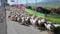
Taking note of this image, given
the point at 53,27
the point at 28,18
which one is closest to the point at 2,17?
the point at 28,18

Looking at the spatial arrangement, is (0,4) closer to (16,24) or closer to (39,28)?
(16,24)

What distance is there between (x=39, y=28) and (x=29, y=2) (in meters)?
0.39

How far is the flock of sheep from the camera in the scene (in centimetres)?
204

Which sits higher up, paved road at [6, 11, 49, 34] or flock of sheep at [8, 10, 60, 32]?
flock of sheep at [8, 10, 60, 32]

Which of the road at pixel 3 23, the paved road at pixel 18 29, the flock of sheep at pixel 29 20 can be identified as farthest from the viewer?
the road at pixel 3 23

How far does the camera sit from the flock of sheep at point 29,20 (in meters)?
2.04

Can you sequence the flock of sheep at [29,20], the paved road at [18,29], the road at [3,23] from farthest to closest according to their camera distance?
the road at [3,23]
the paved road at [18,29]
the flock of sheep at [29,20]

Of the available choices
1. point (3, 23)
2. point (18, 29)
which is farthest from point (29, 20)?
point (3, 23)

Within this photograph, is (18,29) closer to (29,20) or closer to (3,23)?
(29,20)

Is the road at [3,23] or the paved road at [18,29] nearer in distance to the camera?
the paved road at [18,29]

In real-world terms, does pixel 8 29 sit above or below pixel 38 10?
below

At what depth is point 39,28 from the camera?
83.9 inches

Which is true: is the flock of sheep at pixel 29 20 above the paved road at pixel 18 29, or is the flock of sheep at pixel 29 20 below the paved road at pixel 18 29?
above

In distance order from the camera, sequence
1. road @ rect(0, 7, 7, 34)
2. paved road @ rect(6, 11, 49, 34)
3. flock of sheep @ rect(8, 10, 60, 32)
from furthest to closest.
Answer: road @ rect(0, 7, 7, 34)
paved road @ rect(6, 11, 49, 34)
flock of sheep @ rect(8, 10, 60, 32)
